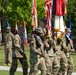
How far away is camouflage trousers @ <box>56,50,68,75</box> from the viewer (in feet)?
50.8

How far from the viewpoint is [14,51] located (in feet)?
49.3

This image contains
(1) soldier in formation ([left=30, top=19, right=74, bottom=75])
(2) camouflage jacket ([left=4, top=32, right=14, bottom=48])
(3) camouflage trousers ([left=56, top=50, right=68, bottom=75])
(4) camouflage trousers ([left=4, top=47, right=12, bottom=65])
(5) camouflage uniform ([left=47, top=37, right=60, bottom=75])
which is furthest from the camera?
(4) camouflage trousers ([left=4, top=47, right=12, bottom=65])

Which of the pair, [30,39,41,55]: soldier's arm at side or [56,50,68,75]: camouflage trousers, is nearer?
[30,39,41,55]: soldier's arm at side

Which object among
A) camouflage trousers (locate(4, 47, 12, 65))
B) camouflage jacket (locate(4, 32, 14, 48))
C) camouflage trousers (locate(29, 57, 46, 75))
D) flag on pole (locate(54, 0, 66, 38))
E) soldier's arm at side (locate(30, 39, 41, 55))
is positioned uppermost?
flag on pole (locate(54, 0, 66, 38))

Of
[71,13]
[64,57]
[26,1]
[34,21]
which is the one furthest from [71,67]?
[26,1]

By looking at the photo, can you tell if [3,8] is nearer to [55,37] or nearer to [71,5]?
[71,5]

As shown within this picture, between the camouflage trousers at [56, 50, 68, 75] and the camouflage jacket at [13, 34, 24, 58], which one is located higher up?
the camouflage jacket at [13, 34, 24, 58]

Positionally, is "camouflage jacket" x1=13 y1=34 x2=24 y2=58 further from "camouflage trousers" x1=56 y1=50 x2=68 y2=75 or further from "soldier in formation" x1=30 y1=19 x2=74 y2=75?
"camouflage trousers" x1=56 y1=50 x2=68 y2=75

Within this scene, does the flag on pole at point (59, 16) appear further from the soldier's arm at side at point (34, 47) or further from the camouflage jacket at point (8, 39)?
the camouflage jacket at point (8, 39)

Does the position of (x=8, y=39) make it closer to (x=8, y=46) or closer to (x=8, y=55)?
(x=8, y=46)

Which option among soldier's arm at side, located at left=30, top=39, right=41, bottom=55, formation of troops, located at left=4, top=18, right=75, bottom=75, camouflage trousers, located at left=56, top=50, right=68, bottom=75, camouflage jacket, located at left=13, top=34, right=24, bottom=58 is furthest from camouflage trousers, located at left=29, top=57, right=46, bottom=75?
camouflage trousers, located at left=56, top=50, right=68, bottom=75

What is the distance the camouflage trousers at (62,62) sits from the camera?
609 inches

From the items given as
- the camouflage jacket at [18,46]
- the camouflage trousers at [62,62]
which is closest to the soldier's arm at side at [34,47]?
the camouflage jacket at [18,46]

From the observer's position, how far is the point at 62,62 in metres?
15.6
